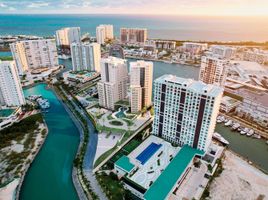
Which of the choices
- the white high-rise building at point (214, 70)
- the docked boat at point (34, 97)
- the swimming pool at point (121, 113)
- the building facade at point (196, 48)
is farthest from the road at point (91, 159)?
the building facade at point (196, 48)

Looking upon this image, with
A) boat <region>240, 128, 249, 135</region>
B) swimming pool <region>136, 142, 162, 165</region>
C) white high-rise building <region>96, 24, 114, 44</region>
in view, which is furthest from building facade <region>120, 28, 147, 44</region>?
swimming pool <region>136, 142, 162, 165</region>

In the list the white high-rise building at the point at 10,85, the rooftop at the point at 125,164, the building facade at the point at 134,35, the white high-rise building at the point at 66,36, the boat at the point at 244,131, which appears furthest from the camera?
the building facade at the point at 134,35

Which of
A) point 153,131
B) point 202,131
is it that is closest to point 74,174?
point 153,131

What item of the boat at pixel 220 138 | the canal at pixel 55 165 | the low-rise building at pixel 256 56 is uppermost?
the low-rise building at pixel 256 56

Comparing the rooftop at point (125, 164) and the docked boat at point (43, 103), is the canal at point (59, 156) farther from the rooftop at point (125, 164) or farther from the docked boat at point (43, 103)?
the rooftop at point (125, 164)

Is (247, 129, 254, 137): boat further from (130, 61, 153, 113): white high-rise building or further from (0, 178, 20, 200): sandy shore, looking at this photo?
(0, 178, 20, 200): sandy shore

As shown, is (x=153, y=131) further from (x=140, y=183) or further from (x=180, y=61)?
(x=180, y=61)
